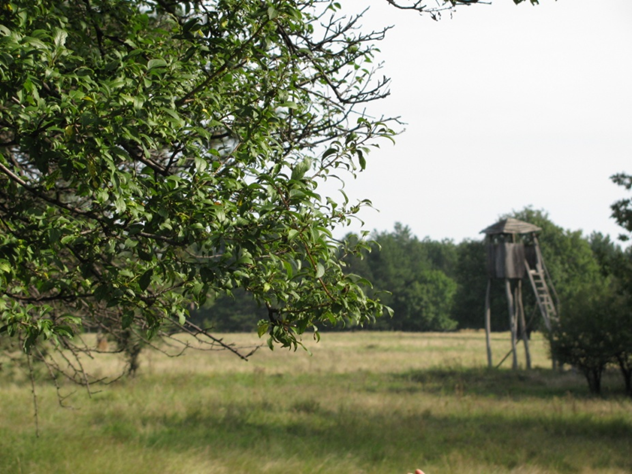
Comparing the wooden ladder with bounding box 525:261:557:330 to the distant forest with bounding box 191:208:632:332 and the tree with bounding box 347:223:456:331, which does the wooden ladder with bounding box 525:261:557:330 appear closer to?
the distant forest with bounding box 191:208:632:332

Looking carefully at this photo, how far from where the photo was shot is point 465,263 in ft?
200

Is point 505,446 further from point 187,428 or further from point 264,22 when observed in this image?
point 264,22

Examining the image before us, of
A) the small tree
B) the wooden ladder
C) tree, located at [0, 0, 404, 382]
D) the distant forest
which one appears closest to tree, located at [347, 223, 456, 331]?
the distant forest

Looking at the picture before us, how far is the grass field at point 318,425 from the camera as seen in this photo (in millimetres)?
9797

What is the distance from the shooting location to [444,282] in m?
88.9

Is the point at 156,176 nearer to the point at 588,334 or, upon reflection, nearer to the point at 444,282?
the point at 588,334

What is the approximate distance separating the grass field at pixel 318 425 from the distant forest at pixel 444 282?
5962mm

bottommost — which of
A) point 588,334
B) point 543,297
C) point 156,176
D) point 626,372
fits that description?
point 626,372

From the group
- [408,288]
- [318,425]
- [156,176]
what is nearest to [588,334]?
[318,425]

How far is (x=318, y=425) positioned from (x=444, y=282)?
254 feet

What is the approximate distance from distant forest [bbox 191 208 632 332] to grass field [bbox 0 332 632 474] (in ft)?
19.6

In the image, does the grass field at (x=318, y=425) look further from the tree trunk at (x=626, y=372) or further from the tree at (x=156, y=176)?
the tree at (x=156, y=176)

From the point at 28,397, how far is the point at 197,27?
50.6ft

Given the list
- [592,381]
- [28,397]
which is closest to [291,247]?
[28,397]
